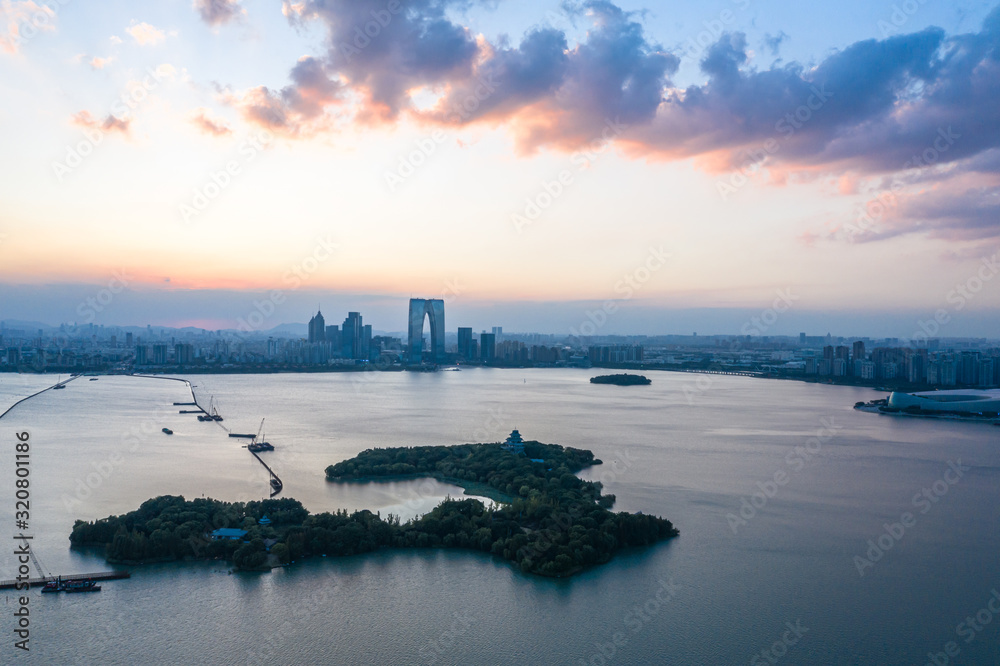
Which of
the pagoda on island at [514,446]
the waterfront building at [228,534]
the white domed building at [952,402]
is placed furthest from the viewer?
the white domed building at [952,402]

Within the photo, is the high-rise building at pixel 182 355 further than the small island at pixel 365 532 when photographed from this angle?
Yes

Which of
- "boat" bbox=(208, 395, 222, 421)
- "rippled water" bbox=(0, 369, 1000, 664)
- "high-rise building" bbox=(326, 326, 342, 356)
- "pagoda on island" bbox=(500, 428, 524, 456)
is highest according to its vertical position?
"high-rise building" bbox=(326, 326, 342, 356)

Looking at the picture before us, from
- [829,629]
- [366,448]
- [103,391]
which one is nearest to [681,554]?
[829,629]

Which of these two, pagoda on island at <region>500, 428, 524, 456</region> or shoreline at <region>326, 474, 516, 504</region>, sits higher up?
pagoda on island at <region>500, 428, 524, 456</region>

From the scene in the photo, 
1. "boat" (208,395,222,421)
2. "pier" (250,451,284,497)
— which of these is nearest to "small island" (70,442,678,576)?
"pier" (250,451,284,497)

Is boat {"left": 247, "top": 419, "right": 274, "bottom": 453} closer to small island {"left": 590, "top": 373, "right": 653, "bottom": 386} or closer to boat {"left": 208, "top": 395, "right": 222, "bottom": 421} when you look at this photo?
boat {"left": 208, "top": 395, "right": 222, "bottom": 421}

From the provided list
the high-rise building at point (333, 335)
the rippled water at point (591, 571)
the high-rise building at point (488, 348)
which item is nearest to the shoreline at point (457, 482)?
the rippled water at point (591, 571)

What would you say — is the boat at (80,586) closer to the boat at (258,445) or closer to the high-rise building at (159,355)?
the boat at (258,445)
